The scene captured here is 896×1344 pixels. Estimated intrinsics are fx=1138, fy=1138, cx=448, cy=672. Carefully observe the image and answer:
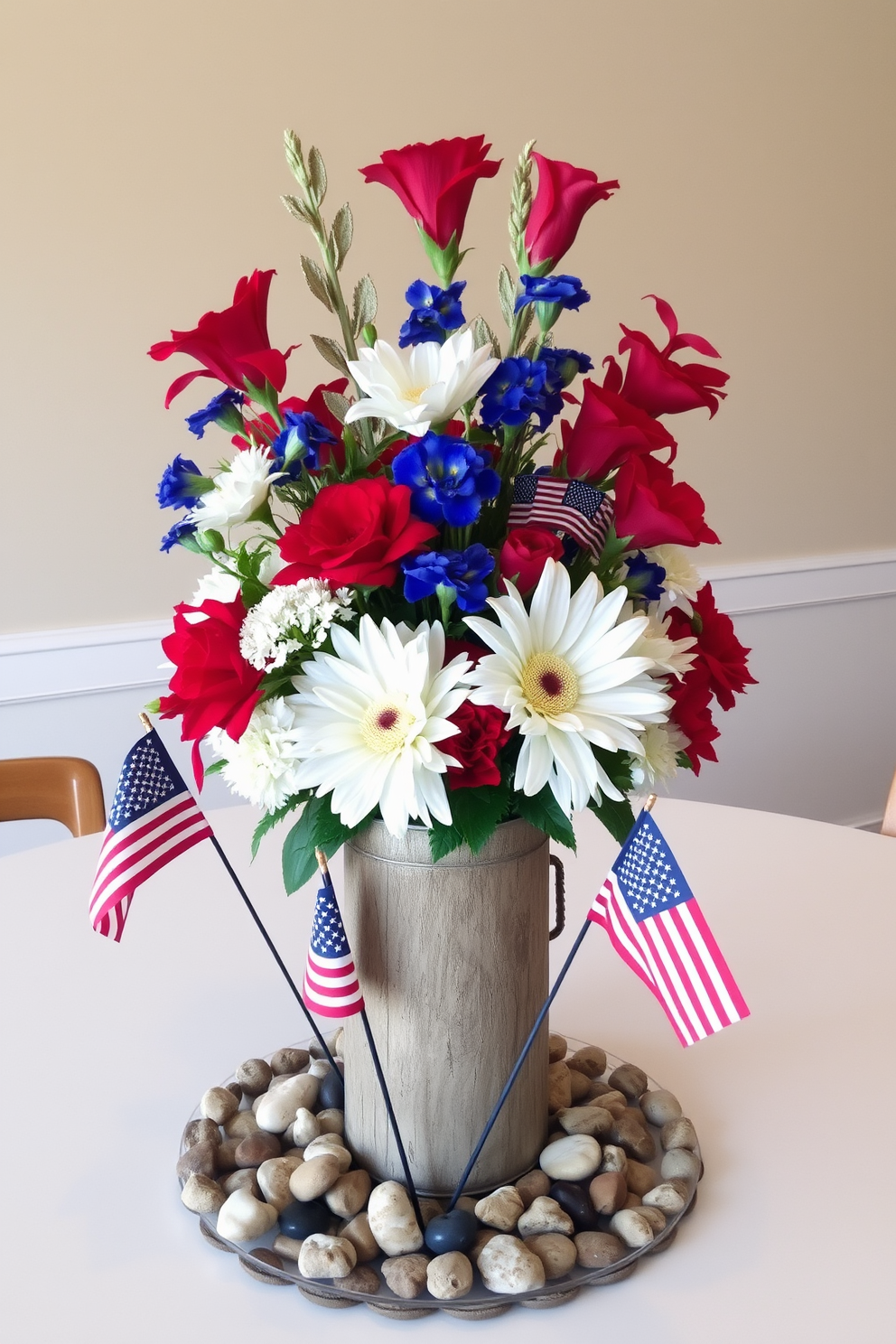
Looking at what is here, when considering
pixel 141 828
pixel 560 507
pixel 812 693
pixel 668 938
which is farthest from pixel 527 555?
pixel 812 693

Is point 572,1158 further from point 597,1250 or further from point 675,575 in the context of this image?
point 675,575

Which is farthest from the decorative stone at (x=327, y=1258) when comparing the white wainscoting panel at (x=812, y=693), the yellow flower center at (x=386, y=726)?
the white wainscoting panel at (x=812, y=693)

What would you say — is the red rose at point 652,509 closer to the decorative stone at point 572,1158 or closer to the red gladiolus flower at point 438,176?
the red gladiolus flower at point 438,176

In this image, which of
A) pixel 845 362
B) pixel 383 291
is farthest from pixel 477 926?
pixel 845 362

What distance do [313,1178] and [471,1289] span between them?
0.13 metres

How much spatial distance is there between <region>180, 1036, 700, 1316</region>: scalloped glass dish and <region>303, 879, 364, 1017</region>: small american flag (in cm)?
16

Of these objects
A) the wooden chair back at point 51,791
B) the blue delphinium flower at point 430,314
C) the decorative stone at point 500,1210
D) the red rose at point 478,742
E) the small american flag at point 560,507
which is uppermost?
the blue delphinium flower at point 430,314

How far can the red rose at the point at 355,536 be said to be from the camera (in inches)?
24.9

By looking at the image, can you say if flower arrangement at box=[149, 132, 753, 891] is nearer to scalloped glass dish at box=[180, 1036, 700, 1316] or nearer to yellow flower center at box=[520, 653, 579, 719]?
yellow flower center at box=[520, 653, 579, 719]

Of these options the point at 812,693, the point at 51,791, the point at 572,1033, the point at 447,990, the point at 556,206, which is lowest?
the point at 812,693

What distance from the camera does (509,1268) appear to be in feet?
2.30

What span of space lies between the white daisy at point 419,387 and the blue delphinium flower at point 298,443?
28 millimetres

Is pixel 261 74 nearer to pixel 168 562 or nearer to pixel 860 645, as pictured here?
pixel 168 562

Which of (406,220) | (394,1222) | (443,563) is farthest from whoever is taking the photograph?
(406,220)
